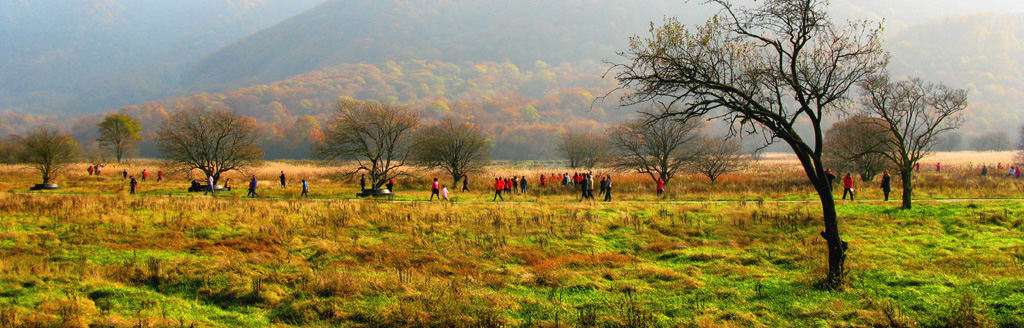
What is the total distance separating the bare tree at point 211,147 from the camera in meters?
43.2

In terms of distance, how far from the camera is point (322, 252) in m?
15.7

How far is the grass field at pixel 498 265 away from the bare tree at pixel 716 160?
17.2m

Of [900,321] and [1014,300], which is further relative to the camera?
[1014,300]

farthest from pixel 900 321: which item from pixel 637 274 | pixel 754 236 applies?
pixel 754 236

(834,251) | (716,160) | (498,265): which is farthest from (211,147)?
(834,251)

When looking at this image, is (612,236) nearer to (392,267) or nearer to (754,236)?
(754,236)

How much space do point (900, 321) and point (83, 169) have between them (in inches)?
2996

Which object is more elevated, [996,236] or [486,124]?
[486,124]

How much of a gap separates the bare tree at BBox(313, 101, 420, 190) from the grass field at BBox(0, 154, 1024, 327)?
17461 mm

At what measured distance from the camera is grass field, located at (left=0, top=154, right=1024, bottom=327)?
953 centimetres

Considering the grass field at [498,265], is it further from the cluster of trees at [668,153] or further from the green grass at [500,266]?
the cluster of trees at [668,153]

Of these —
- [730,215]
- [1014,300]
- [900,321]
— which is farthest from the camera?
[730,215]

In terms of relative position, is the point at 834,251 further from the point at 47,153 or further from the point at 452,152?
the point at 47,153

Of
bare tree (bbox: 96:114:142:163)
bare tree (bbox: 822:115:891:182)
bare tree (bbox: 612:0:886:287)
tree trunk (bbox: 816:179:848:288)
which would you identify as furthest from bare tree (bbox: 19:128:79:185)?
bare tree (bbox: 822:115:891:182)
